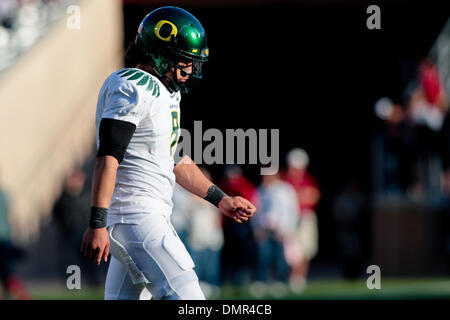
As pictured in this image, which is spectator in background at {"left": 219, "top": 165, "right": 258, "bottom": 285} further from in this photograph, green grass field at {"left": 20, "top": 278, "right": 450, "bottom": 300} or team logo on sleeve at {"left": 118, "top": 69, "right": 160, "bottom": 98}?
team logo on sleeve at {"left": 118, "top": 69, "right": 160, "bottom": 98}

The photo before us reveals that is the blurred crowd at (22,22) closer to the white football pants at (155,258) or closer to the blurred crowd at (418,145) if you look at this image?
the blurred crowd at (418,145)

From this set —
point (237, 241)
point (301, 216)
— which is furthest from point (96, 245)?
point (237, 241)

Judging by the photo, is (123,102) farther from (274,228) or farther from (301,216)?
(301,216)

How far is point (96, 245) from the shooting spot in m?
4.37

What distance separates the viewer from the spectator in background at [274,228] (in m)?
13.9

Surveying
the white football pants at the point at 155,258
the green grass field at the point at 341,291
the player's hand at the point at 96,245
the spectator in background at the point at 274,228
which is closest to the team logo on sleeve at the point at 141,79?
the white football pants at the point at 155,258

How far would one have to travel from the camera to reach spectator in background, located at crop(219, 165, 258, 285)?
548 inches

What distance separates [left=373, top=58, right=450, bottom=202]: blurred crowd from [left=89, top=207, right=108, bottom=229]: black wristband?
10636 mm

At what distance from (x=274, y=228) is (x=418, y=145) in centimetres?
311

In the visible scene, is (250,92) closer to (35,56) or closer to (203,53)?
(35,56)

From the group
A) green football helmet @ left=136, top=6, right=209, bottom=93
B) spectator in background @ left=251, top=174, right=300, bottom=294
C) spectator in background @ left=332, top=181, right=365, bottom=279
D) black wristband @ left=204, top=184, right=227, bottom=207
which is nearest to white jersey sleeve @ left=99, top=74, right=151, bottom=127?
green football helmet @ left=136, top=6, right=209, bottom=93

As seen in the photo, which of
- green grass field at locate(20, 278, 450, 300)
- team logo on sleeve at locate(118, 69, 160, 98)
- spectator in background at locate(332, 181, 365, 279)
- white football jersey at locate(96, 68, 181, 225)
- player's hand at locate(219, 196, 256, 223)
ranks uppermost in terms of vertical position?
team logo on sleeve at locate(118, 69, 160, 98)

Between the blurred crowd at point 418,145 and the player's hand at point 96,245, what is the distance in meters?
10.7
